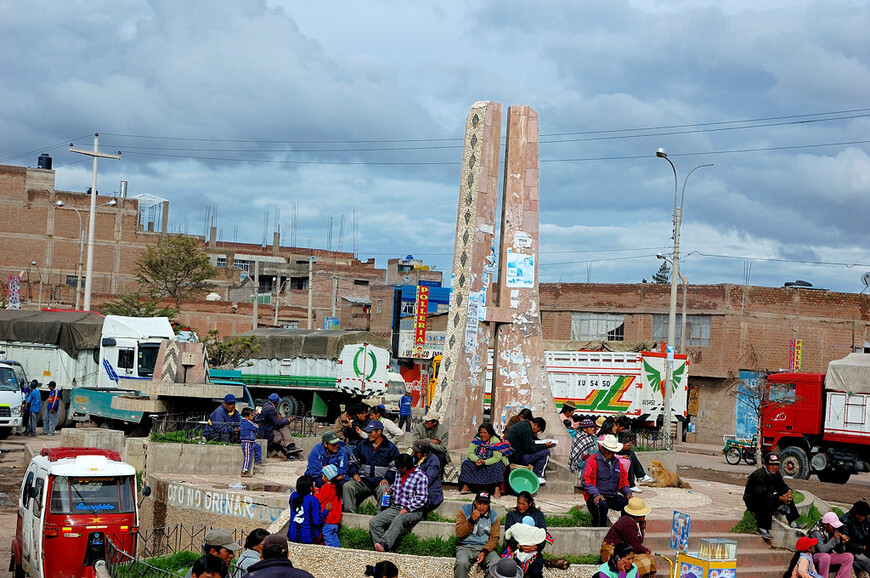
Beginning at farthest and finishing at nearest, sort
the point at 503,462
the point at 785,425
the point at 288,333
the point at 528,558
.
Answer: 1. the point at 288,333
2. the point at 785,425
3. the point at 503,462
4. the point at 528,558

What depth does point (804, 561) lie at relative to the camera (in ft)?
40.2

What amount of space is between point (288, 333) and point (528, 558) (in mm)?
30710

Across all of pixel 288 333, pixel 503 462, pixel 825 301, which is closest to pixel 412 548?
pixel 503 462

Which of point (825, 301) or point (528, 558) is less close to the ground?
point (825, 301)

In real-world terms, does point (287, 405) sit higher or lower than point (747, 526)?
lower

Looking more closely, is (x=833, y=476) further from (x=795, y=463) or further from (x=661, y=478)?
(x=661, y=478)

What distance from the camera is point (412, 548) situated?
40.6ft

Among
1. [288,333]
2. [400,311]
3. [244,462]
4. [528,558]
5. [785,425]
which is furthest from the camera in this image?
[400,311]

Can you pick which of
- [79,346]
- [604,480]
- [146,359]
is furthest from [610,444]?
[79,346]

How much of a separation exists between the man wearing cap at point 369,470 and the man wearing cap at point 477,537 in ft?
6.30

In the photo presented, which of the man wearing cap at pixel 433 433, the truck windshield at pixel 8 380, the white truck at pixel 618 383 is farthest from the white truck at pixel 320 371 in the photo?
the man wearing cap at pixel 433 433

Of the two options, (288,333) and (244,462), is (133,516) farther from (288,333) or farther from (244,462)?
(288,333)

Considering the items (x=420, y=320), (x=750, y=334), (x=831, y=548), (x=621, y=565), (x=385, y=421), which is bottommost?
(x=831, y=548)

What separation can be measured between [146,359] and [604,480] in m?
20.3
